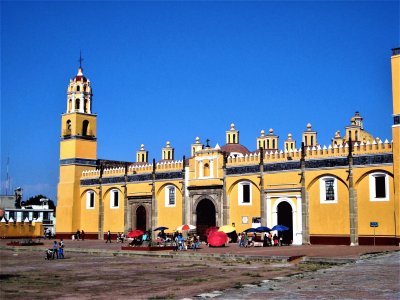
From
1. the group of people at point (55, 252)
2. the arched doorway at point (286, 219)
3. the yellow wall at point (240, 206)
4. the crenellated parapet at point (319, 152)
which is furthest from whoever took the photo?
the yellow wall at point (240, 206)

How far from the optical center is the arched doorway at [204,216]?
4181cm

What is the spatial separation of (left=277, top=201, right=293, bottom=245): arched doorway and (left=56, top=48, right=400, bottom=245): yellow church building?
68 mm

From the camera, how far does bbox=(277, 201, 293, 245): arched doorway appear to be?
37.1 metres

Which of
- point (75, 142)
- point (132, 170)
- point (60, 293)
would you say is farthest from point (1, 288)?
point (75, 142)

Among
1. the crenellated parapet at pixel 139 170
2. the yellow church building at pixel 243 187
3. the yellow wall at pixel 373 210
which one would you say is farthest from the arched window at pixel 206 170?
the yellow wall at pixel 373 210

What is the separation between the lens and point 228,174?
40.4 metres

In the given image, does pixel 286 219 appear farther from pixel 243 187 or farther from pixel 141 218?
pixel 141 218

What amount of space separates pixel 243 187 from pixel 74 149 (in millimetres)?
17980

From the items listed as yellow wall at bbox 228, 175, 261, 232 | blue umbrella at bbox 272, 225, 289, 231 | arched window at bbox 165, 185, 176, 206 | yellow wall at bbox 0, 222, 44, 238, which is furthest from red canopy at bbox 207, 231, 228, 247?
yellow wall at bbox 0, 222, 44, 238

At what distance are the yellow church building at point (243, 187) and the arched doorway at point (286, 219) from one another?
7cm

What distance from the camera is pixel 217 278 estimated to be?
18734 mm

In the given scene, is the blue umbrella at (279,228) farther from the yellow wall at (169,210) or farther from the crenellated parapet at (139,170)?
the crenellated parapet at (139,170)

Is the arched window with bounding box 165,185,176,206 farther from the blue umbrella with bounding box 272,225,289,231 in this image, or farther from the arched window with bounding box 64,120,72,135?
the arched window with bounding box 64,120,72,135

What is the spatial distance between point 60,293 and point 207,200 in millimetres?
26780
